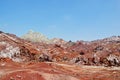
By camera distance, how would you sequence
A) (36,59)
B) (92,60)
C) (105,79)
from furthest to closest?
(92,60), (36,59), (105,79)

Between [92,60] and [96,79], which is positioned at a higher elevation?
[92,60]

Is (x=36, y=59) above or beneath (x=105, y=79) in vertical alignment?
above

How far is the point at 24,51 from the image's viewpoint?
4569 inches

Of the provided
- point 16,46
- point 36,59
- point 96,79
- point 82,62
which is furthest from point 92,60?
point 96,79

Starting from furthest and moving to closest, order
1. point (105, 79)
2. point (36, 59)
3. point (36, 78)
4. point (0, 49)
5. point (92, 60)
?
point (92, 60)
point (36, 59)
point (0, 49)
point (105, 79)
point (36, 78)

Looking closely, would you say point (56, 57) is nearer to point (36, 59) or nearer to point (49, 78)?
point (36, 59)

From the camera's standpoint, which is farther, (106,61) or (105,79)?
(106,61)

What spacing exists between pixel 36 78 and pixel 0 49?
56567 millimetres

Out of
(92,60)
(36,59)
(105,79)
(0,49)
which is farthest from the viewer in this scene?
(92,60)

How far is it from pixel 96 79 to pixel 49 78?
58.9 feet

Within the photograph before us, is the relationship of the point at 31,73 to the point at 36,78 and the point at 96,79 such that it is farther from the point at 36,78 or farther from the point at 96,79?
the point at 96,79

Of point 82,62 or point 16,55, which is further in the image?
point 82,62

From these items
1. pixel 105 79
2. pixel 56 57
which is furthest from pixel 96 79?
pixel 56 57

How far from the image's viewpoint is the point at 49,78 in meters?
58.6
